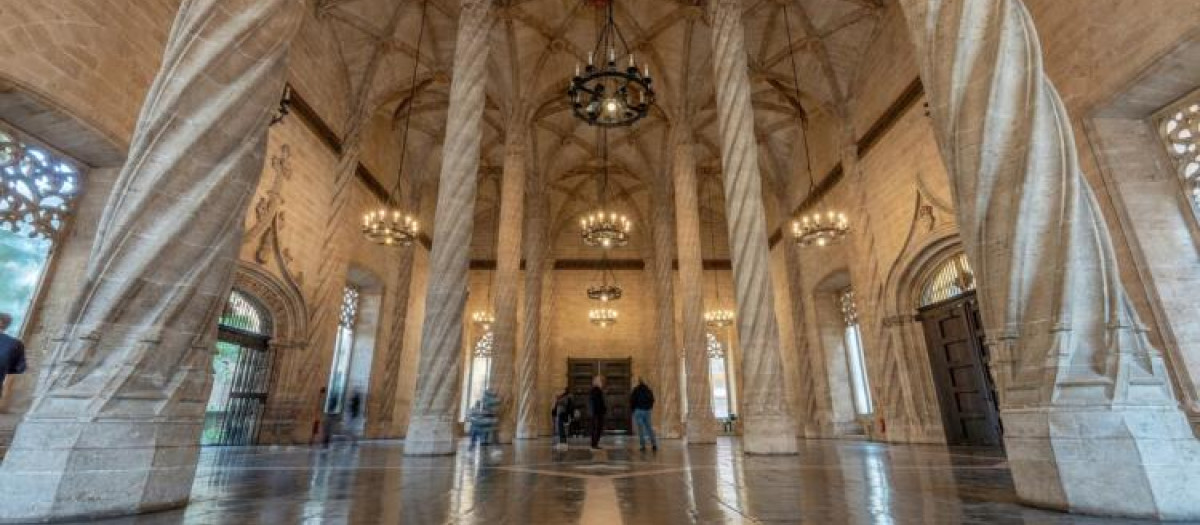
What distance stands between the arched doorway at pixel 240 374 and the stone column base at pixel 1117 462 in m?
11.7

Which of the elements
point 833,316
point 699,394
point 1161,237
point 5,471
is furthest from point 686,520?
point 833,316

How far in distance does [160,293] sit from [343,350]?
1383 centimetres

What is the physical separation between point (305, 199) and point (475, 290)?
32.1 ft

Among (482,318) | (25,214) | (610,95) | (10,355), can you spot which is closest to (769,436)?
(610,95)

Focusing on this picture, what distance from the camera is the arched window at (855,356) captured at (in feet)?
47.5

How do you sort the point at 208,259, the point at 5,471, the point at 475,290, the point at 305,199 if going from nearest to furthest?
1. the point at 5,471
2. the point at 208,259
3. the point at 305,199
4. the point at 475,290

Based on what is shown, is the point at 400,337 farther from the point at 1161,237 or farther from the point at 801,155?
the point at 1161,237

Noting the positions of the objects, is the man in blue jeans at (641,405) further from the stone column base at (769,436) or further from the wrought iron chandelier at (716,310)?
the wrought iron chandelier at (716,310)

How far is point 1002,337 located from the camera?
263 cm

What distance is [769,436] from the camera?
6.64 meters

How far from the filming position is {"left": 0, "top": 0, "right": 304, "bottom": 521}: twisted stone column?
7.14 ft

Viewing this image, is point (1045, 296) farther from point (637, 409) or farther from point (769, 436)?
point (637, 409)

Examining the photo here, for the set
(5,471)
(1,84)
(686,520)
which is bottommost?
(686,520)

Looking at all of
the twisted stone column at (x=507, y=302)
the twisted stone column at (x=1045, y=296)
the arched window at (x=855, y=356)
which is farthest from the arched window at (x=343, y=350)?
the arched window at (x=855, y=356)
